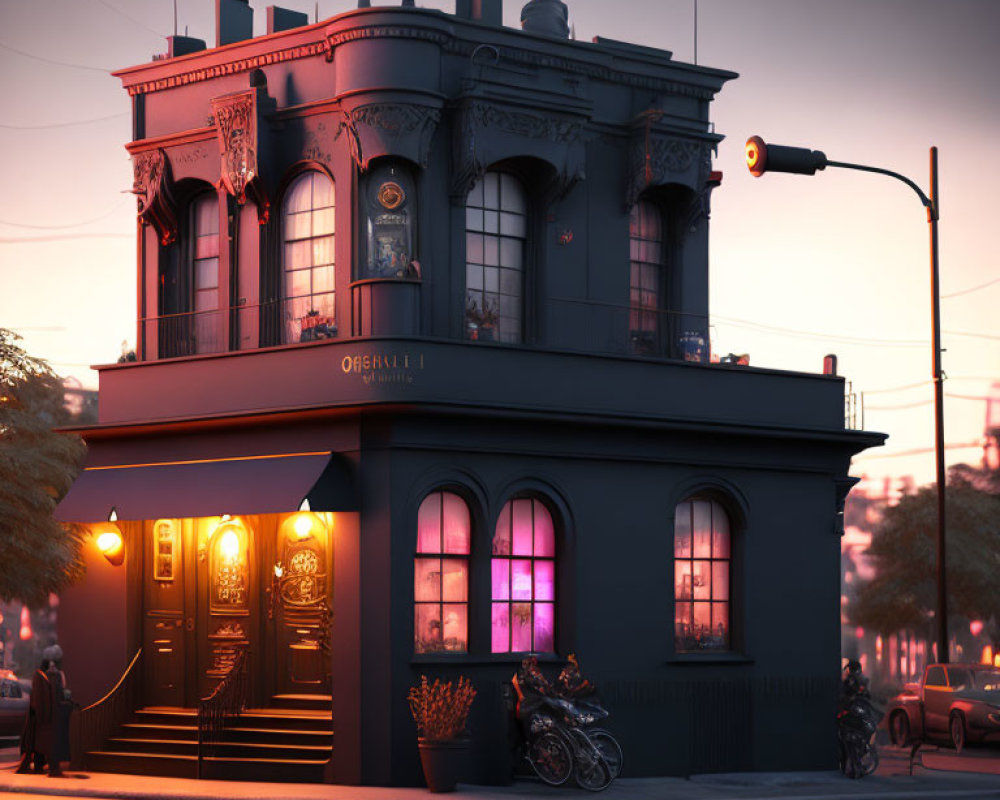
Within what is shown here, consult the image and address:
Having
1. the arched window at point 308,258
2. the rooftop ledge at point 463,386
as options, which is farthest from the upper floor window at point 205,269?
the arched window at point 308,258

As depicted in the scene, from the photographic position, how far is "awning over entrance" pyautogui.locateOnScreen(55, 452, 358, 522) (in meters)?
22.7

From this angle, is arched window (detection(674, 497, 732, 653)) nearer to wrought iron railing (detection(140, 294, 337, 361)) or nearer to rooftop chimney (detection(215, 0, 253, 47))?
wrought iron railing (detection(140, 294, 337, 361))

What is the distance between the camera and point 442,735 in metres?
21.5

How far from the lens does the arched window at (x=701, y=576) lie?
25.6 meters

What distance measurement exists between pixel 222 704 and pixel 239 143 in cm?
766

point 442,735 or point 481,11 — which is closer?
point 442,735

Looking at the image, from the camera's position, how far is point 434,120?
23.9m

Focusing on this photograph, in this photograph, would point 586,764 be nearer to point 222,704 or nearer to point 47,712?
point 222,704

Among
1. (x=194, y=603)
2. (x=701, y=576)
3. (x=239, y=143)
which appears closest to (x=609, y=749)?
(x=701, y=576)

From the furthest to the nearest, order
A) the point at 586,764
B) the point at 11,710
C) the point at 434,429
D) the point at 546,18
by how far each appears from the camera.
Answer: the point at 11,710 < the point at 546,18 < the point at 434,429 < the point at 586,764

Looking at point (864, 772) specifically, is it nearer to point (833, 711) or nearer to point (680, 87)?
point (833, 711)

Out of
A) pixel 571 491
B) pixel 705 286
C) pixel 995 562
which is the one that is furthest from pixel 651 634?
pixel 995 562

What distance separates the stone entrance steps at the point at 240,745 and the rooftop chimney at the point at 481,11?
32.8 feet

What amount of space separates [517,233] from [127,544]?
7.08 metres
